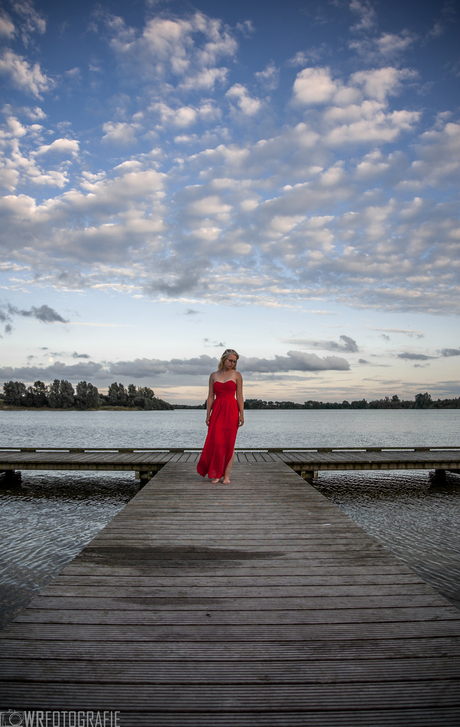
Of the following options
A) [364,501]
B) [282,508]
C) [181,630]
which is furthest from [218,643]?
[364,501]

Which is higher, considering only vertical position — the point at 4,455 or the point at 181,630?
the point at 181,630

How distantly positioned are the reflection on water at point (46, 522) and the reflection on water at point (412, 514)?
5501mm

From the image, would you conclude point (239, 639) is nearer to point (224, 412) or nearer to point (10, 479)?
point (224, 412)

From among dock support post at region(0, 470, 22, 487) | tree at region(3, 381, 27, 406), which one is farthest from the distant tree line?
dock support post at region(0, 470, 22, 487)

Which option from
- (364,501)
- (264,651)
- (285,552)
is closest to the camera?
(264,651)

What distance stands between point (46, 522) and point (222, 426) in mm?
4791

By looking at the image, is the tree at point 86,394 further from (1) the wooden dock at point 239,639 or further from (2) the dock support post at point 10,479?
(1) the wooden dock at point 239,639

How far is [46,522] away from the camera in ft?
27.1

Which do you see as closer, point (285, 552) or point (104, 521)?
point (285, 552)

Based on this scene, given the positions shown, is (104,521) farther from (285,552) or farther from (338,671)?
(338,671)

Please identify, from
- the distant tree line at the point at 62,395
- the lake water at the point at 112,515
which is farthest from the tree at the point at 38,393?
the lake water at the point at 112,515

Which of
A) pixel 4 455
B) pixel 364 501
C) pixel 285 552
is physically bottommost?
pixel 364 501

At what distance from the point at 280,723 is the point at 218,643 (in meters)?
0.60

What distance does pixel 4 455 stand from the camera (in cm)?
1187
